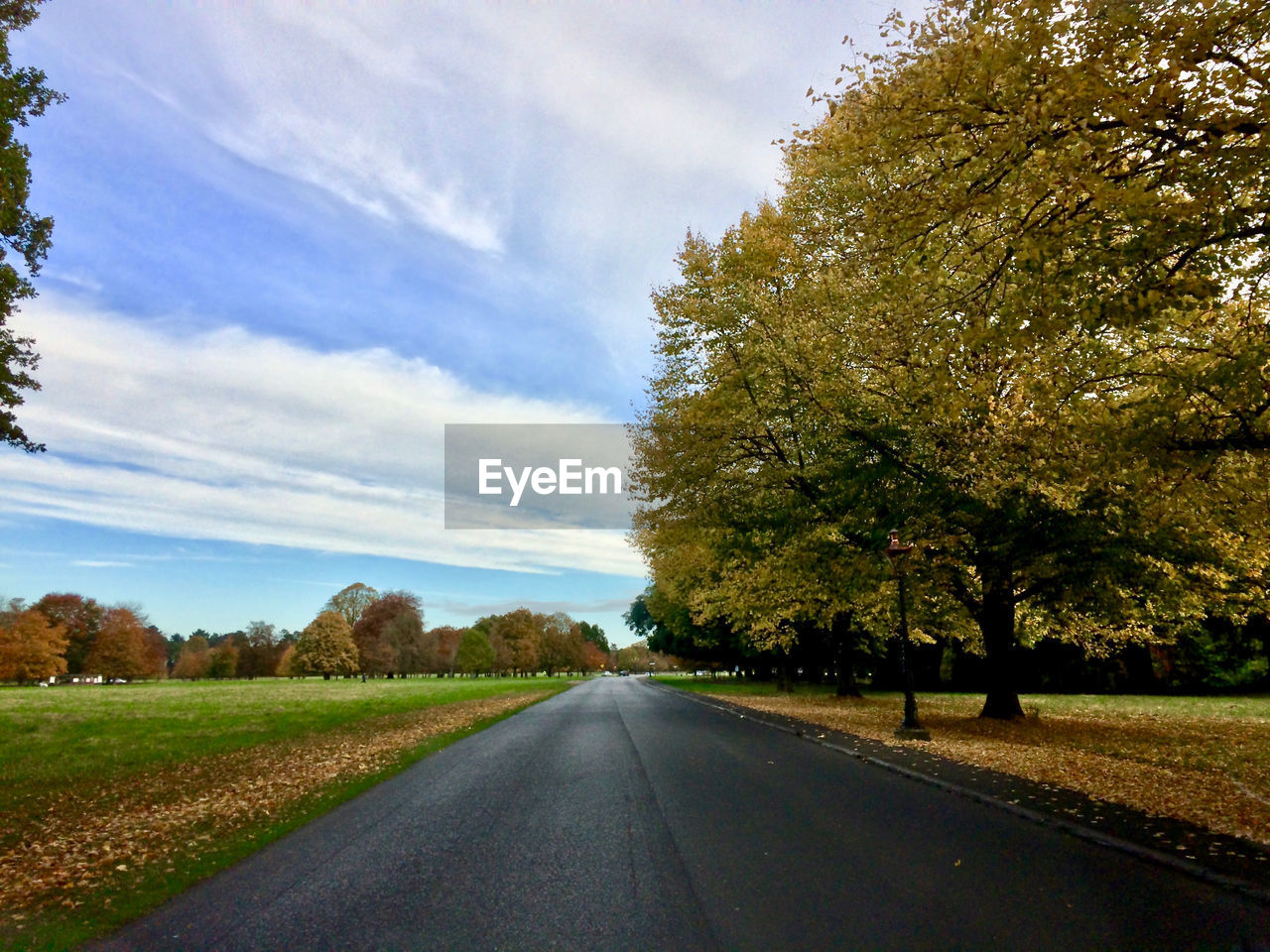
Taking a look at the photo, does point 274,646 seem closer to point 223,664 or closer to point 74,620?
point 223,664

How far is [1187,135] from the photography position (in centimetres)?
800

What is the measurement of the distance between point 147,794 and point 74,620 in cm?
10843

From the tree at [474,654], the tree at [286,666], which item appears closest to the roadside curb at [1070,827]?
the tree at [286,666]

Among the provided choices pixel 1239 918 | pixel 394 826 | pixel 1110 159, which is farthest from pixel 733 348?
pixel 1239 918

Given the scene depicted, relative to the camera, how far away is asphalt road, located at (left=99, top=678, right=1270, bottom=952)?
4.80 metres

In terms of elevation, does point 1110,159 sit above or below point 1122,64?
below

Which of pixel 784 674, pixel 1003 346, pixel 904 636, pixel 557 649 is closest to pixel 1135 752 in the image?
pixel 904 636

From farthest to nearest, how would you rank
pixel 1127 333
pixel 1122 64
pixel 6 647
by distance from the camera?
pixel 6 647, pixel 1127 333, pixel 1122 64

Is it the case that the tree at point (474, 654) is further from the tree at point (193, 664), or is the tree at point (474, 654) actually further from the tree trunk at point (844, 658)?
the tree trunk at point (844, 658)

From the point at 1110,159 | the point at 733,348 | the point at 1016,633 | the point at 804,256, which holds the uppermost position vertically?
the point at 804,256

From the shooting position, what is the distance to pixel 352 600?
11288 centimetres

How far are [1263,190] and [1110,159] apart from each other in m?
1.57

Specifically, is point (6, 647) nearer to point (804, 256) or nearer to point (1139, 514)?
point (804, 256)

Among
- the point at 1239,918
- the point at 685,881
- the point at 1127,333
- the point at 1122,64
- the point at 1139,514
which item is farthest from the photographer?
the point at 1139,514
